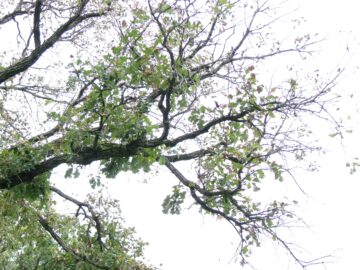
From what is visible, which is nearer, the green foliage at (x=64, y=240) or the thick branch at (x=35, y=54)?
the thick branch at (x=35, y=54)

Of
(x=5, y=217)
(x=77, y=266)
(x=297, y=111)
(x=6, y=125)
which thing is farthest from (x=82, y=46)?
(x=297, y=111)

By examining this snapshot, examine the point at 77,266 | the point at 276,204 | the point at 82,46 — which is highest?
the point at 82,46

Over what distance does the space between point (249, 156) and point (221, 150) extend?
0.49 metres

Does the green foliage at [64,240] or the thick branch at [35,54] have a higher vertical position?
the thick branch at [35,54]

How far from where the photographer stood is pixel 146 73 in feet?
23.9

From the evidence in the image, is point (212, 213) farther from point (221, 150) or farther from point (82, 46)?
point (82, 46)

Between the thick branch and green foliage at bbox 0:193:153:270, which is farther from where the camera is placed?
green foliage at bbox 0:193:153:270

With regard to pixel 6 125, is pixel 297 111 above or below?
above

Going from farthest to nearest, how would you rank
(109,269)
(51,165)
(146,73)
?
1. (109,269)
2. (51,165)
3. (146,73)

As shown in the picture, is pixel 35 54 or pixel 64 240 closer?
pixel 35 54

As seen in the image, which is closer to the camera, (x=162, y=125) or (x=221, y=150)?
(x=162, y=125)

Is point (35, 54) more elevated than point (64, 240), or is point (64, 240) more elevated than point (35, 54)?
point (35, 54)

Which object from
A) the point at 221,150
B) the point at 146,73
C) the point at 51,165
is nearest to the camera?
the point at 146,73

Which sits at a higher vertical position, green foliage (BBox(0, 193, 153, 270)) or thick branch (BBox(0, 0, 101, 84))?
thick branch (BBox(0, 0, 101, 84))
